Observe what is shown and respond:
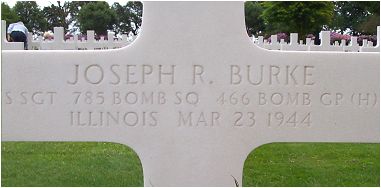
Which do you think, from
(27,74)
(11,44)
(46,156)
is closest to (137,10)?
(11,44)

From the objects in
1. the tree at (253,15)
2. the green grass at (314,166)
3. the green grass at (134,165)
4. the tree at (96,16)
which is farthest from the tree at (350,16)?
the green grass at (134,165)

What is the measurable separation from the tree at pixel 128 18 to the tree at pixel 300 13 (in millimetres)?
7574

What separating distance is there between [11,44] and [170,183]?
503 cm

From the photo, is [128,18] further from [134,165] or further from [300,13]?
[134,165]

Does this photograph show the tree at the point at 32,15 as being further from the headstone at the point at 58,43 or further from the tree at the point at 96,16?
the headstone at the point at 58,43

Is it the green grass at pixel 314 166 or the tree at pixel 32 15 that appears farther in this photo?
the tree at pixel 32 15

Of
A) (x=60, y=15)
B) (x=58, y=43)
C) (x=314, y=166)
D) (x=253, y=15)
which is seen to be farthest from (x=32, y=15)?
(x=314, y=166)

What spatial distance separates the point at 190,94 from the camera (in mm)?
2486

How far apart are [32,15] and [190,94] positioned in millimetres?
19731

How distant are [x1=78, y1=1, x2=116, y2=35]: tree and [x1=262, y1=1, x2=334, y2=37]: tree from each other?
6817 mm

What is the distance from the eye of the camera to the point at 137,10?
76.9 feet

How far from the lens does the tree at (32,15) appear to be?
20.4 metres

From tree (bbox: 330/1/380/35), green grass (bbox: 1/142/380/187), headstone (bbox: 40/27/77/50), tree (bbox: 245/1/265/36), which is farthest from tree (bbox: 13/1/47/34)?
green grass (bbox: 1/142/380/187)

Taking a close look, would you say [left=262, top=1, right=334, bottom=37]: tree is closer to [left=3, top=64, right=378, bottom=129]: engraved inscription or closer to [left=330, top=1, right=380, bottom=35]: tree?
[left=330, top=1, right=380, bottom=35]: tree
